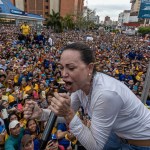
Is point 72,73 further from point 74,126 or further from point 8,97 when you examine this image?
point 8,97

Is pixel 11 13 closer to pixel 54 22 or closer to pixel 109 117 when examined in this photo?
pixel 109 117

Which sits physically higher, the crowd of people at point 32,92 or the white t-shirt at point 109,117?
the white t-shirt at point 109,117

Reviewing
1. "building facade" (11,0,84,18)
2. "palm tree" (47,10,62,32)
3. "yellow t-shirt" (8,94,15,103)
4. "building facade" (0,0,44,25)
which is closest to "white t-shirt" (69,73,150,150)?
"yellow t-shirt" (8,94,15,103)

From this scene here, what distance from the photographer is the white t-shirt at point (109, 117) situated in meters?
1.29

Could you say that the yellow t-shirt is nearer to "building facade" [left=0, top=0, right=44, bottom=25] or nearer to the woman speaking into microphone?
the woman speaking into microphone

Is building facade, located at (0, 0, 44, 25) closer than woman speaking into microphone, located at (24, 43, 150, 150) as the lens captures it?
No

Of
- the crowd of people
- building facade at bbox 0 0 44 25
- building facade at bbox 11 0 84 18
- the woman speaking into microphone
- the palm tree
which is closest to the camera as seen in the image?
the woman speaking into microphone

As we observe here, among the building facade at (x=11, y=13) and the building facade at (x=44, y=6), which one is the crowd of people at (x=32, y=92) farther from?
the building facade at (x=44, y=6)

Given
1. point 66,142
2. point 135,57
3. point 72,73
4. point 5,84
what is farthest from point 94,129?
point 135,57

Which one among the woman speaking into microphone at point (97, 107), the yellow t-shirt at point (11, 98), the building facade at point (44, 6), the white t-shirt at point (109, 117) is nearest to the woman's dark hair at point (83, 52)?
the woman speaking into microphone at point (97, 107)

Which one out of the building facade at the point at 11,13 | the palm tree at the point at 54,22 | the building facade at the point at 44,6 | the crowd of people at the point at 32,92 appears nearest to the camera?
the crowd of people at the point at 32,92

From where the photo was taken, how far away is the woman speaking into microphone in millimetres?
1287

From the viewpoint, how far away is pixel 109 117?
4.30 feet

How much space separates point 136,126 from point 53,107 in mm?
594
